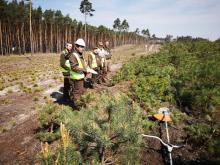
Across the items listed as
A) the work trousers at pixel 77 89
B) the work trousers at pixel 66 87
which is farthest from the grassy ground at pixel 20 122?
the work trousers at pixel 77 89

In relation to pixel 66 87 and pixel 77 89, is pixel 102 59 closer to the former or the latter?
pixel 66 87

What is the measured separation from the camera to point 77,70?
6586 mm

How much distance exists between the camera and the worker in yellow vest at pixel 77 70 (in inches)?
258

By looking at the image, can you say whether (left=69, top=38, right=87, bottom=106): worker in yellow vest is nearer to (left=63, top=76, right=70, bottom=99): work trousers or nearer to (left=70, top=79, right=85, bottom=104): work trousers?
(left=70, top=79, right=85, bottom=104): work trousers

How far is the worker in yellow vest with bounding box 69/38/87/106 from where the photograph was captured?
6.54 metres

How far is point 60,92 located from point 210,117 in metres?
6.85

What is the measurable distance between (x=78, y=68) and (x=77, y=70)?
68 millimetres

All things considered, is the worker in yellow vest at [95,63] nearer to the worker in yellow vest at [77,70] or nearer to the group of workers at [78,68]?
the group of workers at [78,68]

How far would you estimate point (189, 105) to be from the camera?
744cm

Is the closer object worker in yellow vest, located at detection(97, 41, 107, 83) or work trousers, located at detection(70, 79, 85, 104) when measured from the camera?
work trousers, located at detection(70, 79, 85, 104)

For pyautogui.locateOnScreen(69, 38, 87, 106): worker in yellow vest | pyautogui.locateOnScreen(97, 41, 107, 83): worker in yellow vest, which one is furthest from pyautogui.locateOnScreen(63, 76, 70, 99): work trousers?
pyautogui.locateOnScreen(97, 41, 107, 83): worker in yellow vest

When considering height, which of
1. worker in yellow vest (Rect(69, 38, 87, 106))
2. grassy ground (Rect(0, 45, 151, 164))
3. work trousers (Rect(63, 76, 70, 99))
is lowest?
grassy ground (Rect(0, 45, 151, 164))

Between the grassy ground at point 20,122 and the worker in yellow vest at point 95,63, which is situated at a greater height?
the worker in yellow vest at point 95,63

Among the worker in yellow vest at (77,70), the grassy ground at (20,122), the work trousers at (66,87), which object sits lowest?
the grassy ground at (20,122)
